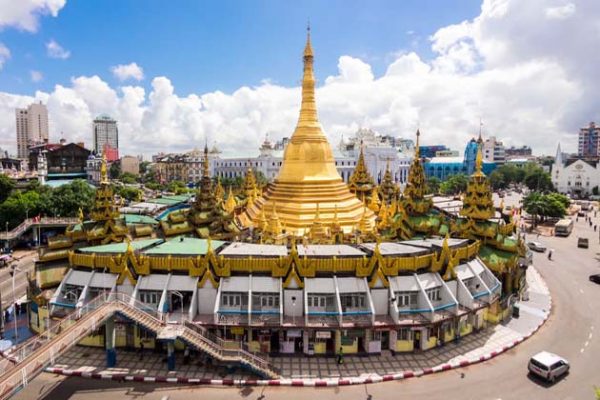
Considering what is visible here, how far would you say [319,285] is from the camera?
27.5 m

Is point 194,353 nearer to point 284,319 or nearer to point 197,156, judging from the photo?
point 284,319

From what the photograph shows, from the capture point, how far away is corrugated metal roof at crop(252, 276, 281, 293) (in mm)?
27219

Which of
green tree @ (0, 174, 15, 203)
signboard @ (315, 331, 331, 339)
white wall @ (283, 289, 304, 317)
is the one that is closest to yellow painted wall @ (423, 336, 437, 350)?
signboard @ (315, 331, 331, 339)

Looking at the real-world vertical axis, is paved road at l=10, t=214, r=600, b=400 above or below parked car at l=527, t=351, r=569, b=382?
below

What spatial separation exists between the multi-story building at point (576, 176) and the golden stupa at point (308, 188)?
116425 mm

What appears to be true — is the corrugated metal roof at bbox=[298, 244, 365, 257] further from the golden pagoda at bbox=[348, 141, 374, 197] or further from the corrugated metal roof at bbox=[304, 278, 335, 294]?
the golden pagoda at bbox=[348, 141, 374, 197]

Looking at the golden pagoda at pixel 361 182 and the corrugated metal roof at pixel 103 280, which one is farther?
the golden pagoda at pixel 361 182

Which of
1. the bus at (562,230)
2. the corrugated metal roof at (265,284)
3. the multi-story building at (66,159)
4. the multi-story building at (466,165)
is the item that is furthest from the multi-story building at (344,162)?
the corrugated metal roof at (265,284)

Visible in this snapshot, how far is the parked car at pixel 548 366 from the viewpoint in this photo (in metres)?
23.7

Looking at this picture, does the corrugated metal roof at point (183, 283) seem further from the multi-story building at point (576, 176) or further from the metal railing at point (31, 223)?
the multi-story building at point (576, 176)

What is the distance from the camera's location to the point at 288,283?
27.4m

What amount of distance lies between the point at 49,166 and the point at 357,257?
470 feet

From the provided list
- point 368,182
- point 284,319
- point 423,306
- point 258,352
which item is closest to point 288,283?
point 284,319

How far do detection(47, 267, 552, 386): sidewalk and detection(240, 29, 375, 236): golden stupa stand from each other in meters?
18.8
